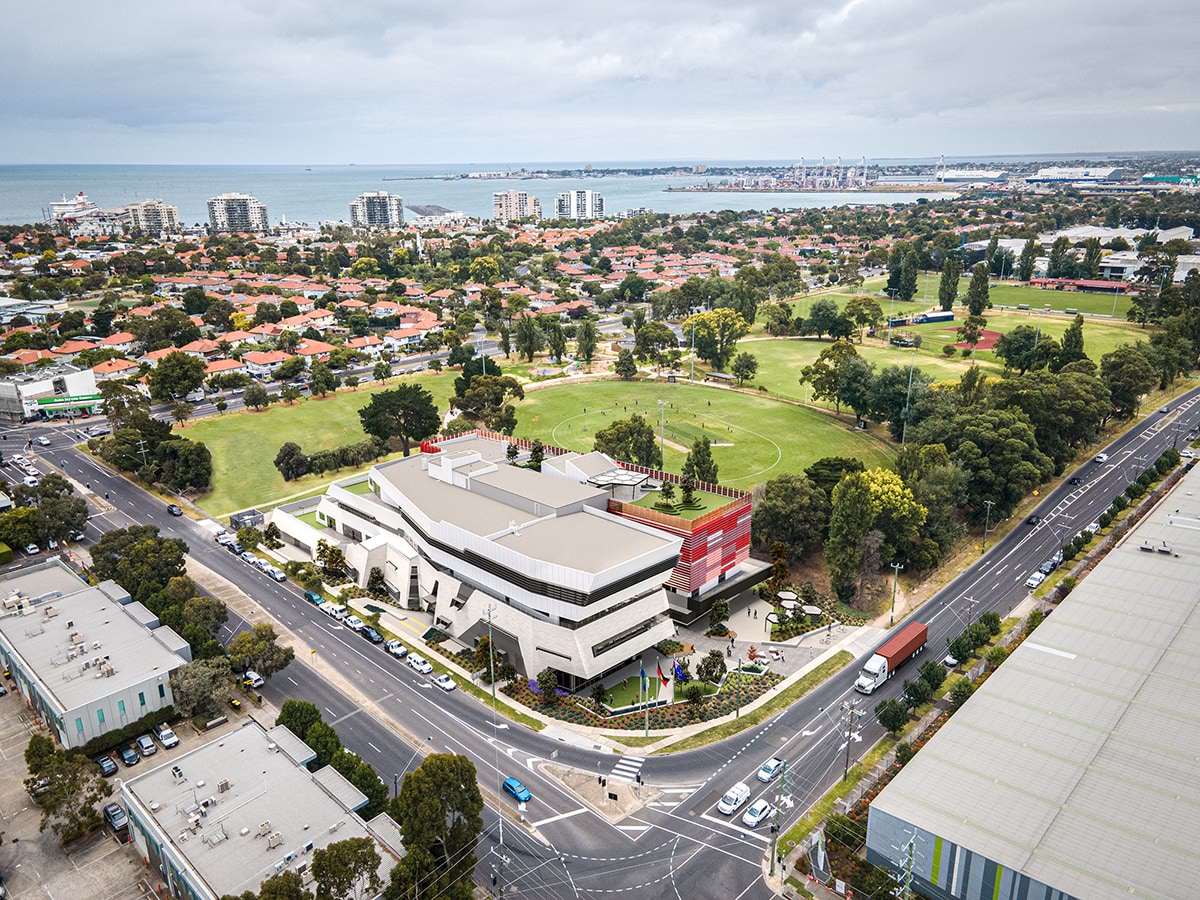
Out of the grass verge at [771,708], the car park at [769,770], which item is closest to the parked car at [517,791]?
the grass verge at [771,708]

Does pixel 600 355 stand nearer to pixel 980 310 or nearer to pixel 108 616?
pixel 980 310

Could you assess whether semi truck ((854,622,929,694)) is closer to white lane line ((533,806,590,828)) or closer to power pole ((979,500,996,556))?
power pole ((979,500,996,556))

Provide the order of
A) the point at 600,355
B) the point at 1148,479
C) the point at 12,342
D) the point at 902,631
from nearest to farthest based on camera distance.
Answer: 1. the point at 902,631
2. the point at 1148,479
3. the point at 12,342
4. the point at 600,355

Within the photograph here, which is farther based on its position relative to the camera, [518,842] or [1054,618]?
[1054,618]

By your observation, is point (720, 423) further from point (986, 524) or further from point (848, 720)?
point (848, 720)

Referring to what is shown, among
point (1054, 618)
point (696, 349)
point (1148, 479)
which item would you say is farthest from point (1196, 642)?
point (696, 349)

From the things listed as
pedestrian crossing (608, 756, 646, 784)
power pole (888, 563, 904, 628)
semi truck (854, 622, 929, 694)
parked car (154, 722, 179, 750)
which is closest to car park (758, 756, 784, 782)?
pedestrian crossing (608, 756, 646, 784)
